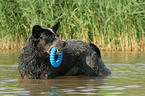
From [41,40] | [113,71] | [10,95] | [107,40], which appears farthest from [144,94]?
[107,40]

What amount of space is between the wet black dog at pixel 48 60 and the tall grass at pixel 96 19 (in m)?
6.70

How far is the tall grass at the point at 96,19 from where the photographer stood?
15.8 metres

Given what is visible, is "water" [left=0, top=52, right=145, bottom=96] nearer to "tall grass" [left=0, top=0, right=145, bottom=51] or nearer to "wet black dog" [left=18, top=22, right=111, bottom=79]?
"wet black dog" [left=18, top=22, right=111, bottom=79]

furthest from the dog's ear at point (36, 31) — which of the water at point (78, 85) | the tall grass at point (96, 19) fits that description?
the tall grass at point (96, 19)

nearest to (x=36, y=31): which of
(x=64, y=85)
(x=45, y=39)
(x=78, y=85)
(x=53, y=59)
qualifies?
(x=45, y=39)

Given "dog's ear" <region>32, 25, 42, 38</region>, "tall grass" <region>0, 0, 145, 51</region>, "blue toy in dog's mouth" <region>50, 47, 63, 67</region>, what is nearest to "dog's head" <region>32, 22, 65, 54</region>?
"dog's ear" <region>32, 25, 42, 38</region>

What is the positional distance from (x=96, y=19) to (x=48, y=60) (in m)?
8.08

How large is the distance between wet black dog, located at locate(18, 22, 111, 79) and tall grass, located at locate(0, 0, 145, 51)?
6705mm

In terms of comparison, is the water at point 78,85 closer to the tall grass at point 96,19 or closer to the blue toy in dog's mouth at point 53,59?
the blue toy in dog's mouth at point 53,59

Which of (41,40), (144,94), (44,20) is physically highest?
(44,20)

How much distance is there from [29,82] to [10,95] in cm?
164

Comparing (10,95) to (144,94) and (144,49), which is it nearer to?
(144,94)

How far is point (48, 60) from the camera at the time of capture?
8.41m

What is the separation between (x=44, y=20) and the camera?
52.5 ft
